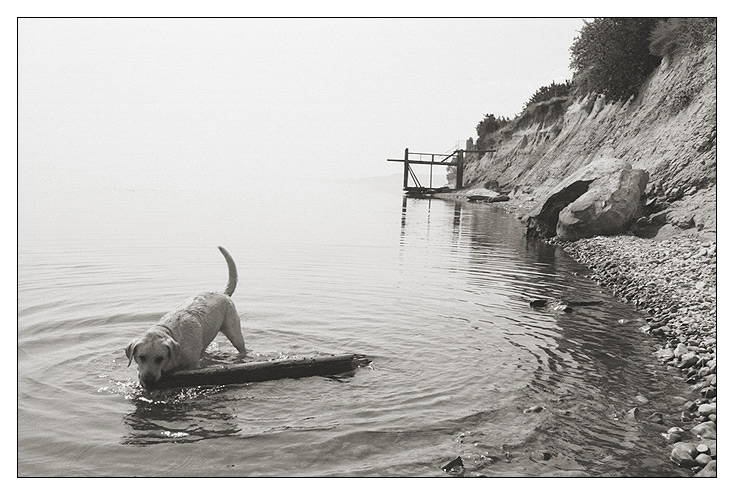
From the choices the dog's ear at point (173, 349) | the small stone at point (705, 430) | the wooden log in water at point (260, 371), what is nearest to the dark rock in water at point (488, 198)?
the wooden log in water at point (260, 371)

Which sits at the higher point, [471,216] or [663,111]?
[663,111]

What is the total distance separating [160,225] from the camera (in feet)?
90.1

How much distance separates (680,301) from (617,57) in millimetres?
24096

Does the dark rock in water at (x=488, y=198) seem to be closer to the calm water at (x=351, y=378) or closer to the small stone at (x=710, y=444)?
the calm water at (x=351, y=378)

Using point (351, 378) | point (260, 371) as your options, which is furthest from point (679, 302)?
point (260, 371)

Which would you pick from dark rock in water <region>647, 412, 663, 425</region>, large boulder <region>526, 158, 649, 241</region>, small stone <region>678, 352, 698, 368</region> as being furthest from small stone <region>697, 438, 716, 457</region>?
large boulder <region>526, 158, 649, 241</region>

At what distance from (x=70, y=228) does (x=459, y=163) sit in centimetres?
4453

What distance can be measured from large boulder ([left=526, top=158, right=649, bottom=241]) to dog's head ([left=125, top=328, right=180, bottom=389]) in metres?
16.7

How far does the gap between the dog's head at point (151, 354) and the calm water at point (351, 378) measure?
11.5 inches

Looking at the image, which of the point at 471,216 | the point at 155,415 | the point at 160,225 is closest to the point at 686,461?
the point at 155,415

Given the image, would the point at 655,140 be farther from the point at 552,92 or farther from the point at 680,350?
the point at 552,92

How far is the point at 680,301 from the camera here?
11.6 m

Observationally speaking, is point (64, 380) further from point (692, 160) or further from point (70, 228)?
point (692, 160)

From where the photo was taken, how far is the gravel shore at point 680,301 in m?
6.64
